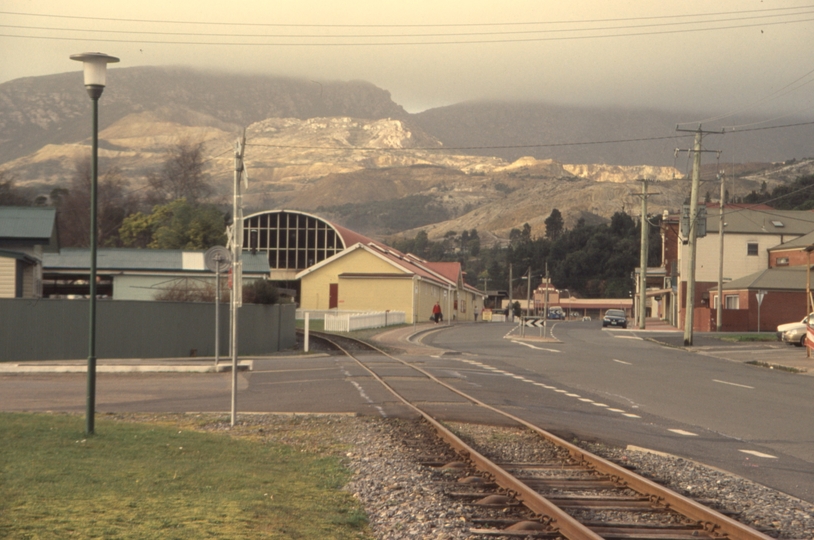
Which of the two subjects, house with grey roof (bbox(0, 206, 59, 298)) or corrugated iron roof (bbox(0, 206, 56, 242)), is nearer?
house with grey roof (bbox(0, 206, 59, 298))

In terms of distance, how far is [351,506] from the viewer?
8.05m

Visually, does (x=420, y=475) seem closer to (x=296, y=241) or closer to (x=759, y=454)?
(x=759, y=454)

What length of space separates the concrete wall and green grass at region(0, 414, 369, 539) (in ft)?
51.0

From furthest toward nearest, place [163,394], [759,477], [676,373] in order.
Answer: [676,373] < [163,394] < [759,477]

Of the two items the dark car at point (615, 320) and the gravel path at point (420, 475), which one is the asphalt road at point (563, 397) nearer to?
the gravel path at point (420, 475)

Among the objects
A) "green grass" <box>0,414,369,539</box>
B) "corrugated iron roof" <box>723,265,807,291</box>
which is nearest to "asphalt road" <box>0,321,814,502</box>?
"green grass" <box>0,414,369,539</box>

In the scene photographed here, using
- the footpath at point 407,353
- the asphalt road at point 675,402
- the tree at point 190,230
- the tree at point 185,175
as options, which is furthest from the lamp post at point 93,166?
the tree at point 185,175

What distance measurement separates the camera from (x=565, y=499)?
8156 millimetres

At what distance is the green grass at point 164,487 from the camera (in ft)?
22.2

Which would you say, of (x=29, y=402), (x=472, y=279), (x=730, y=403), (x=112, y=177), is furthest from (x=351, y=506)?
(x=472, y=279)

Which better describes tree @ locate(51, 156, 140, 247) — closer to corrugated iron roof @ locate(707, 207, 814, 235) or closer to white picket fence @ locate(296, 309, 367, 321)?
white picket fence @ locate(296, 309, 367, 321)

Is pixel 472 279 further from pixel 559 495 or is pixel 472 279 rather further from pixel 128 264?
pixel 559 495

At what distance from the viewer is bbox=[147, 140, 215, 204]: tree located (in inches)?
3743

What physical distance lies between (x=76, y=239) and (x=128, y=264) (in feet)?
140
